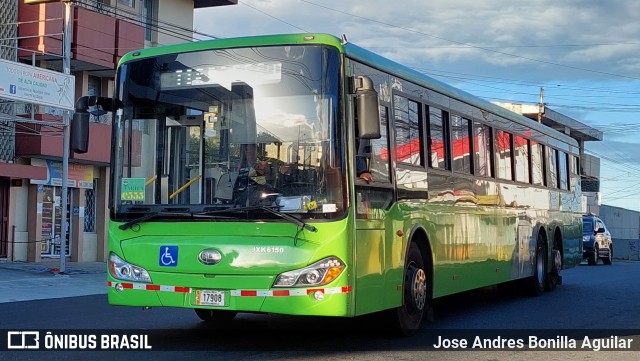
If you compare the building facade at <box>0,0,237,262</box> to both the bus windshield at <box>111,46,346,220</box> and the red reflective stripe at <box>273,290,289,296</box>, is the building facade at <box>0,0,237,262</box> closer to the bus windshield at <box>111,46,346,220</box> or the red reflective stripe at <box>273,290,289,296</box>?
the bus windshield at <box>111,46,346,220</box>

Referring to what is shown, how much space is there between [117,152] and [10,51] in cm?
1883

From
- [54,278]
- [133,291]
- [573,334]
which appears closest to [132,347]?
[133,291]

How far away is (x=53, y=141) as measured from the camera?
88.0 feet

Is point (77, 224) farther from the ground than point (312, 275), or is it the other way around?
point (77, 224)

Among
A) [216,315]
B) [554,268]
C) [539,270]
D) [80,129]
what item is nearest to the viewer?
[80,129]

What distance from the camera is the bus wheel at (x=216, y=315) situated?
1121 cm

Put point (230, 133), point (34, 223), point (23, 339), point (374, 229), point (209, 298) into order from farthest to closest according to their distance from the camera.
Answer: point (34, 223) < point (23, 339) < point (374, 229) < point (230, 133) < point (209, 298)

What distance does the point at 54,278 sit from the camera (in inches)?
862

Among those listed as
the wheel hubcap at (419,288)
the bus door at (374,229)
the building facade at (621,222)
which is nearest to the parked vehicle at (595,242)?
the building facade at (621,222)

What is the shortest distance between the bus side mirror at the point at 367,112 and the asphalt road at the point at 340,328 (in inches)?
88.4

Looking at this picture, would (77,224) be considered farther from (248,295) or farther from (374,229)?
(248,295)

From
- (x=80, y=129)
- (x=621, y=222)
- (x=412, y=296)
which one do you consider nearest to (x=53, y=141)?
(x=80, y=129)

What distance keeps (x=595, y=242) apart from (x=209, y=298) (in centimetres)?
2879

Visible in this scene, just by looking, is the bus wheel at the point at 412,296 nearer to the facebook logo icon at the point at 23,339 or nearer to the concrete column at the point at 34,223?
the facebook logo icon at the point at 23,339
